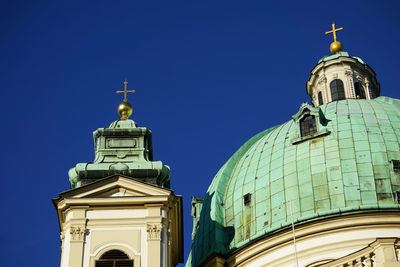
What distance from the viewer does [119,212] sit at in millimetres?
26719

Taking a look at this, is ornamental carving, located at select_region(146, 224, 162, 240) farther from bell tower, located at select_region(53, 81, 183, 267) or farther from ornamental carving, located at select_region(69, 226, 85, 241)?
ornamental carving, located at select_region(69, 226, 85, 241)

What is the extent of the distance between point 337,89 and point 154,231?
15.4m

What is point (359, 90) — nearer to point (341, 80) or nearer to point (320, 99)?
point (341, 80)

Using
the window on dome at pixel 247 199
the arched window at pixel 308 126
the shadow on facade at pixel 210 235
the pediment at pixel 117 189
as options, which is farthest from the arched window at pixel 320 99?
the pediment at pixel 117 189

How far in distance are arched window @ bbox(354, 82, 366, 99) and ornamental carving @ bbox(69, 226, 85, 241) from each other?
650 inches

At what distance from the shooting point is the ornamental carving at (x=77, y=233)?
26.1 meters

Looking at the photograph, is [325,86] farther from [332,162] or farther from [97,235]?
[97,235]

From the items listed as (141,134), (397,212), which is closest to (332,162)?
(397,212)

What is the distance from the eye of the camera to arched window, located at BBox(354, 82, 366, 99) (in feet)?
131

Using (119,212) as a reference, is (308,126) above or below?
above

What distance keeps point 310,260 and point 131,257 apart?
21.7ft

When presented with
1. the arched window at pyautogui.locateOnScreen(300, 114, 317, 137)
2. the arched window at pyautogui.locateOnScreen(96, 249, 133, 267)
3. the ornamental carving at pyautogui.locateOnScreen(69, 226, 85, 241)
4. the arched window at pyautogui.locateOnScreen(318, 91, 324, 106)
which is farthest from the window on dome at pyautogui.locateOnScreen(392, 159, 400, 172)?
the ornamental carving at pyautogui.locateOnScreen(69, 226, 85, 241)

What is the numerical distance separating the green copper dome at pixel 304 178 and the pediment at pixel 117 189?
18.7 feet

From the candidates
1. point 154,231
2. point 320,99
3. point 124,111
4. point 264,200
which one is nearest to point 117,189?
point 154,231
